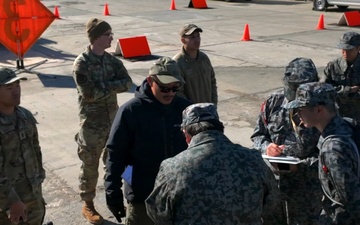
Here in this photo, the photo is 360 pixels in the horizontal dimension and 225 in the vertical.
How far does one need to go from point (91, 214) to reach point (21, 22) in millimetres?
7901

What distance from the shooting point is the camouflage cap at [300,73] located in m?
4.56

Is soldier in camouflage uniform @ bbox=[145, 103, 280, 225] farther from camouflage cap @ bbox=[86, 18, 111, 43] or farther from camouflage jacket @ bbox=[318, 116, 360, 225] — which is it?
camouflage cap @ bbox=[86, 18, 111, 43]

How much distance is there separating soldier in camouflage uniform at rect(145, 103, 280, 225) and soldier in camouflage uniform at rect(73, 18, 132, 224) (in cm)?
291

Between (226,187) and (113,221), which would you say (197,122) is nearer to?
(226,187)

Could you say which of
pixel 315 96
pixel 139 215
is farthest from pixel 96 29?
pixel 315 96

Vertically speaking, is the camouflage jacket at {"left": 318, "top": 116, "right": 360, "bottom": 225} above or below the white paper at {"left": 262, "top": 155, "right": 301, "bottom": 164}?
above

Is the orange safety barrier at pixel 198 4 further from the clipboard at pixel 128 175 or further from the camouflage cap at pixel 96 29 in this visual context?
the clipboard at pixel 128 175

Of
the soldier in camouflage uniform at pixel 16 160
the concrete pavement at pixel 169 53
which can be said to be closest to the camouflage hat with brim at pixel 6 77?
the soldier in camouflage uniform at pixel 16 160

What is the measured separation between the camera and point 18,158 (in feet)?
14.9

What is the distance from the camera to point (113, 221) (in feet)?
20.2

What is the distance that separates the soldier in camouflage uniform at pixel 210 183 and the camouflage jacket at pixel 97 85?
2.88 m

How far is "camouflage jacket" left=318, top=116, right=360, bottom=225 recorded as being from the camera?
3.51 m

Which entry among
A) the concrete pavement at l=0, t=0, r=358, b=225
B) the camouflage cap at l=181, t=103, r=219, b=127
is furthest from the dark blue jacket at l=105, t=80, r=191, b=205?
the concrete pavement at l=0, t=0, r=358, b=225

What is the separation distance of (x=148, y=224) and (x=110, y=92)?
1.94 meters
